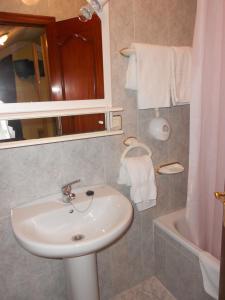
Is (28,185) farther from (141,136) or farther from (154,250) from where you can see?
(154,250)

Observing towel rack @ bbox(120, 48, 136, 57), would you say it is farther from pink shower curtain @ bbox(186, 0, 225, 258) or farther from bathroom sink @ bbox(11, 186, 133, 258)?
bathroom sink @ bbox(11, 186, 133, 258)

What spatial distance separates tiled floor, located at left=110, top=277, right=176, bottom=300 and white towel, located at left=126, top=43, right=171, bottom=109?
1.41m

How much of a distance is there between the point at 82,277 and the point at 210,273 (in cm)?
71

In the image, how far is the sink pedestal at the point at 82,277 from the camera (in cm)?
115

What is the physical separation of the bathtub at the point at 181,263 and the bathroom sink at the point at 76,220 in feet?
1.86

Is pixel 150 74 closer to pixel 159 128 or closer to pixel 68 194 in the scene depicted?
pixel 159 128

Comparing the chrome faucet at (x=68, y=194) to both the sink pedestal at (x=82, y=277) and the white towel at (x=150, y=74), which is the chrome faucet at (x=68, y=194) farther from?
the white towel at (x=150, y=74)

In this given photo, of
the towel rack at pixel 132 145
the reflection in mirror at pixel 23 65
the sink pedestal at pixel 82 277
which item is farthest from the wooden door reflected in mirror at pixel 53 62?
the sink pedestal at pixel 82 277

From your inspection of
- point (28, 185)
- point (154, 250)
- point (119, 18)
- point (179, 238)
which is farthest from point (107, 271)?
point (119, 18)

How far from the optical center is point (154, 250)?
1.80 m

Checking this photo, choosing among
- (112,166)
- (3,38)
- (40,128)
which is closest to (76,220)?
(112,166)

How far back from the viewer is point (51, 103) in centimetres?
123

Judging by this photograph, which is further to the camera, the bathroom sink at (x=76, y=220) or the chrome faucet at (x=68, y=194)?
the chrome faucet at (x=68, y=194)

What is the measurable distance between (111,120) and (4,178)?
69 cm
